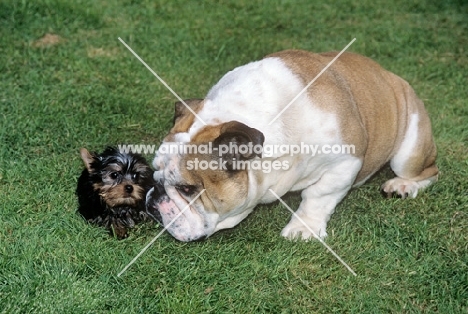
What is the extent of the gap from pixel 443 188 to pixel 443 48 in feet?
11.4

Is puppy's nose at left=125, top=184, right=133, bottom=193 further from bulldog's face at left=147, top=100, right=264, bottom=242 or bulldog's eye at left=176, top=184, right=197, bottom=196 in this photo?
bulldog's eye at left=176, top=184, right=197, bottom=196

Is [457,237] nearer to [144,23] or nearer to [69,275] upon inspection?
[69,275]

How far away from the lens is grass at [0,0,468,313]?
451cm

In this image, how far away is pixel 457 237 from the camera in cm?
519

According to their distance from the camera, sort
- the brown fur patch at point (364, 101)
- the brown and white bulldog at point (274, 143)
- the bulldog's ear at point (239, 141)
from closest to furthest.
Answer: the bulldog's ear at point (239, 141) < the brown and white bulldog at point (274, 143) < the brown fur patch at point (364, 101)

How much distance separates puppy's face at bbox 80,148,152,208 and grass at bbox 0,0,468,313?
27cm

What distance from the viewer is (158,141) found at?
648cm

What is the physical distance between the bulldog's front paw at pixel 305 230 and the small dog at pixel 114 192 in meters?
1.10

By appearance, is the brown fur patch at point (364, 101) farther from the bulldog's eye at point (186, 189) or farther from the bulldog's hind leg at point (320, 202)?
the bulldog's eye at point (186, 189)

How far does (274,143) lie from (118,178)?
1347 mm

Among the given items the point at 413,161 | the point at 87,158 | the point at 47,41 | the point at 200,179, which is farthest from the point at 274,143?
the point at 47,41

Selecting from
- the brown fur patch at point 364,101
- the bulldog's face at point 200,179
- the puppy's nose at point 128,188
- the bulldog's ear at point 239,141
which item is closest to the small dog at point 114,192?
the puppy's nose at point 128,188

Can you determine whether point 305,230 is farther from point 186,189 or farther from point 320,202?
point 186,189

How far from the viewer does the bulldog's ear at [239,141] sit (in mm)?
4168
